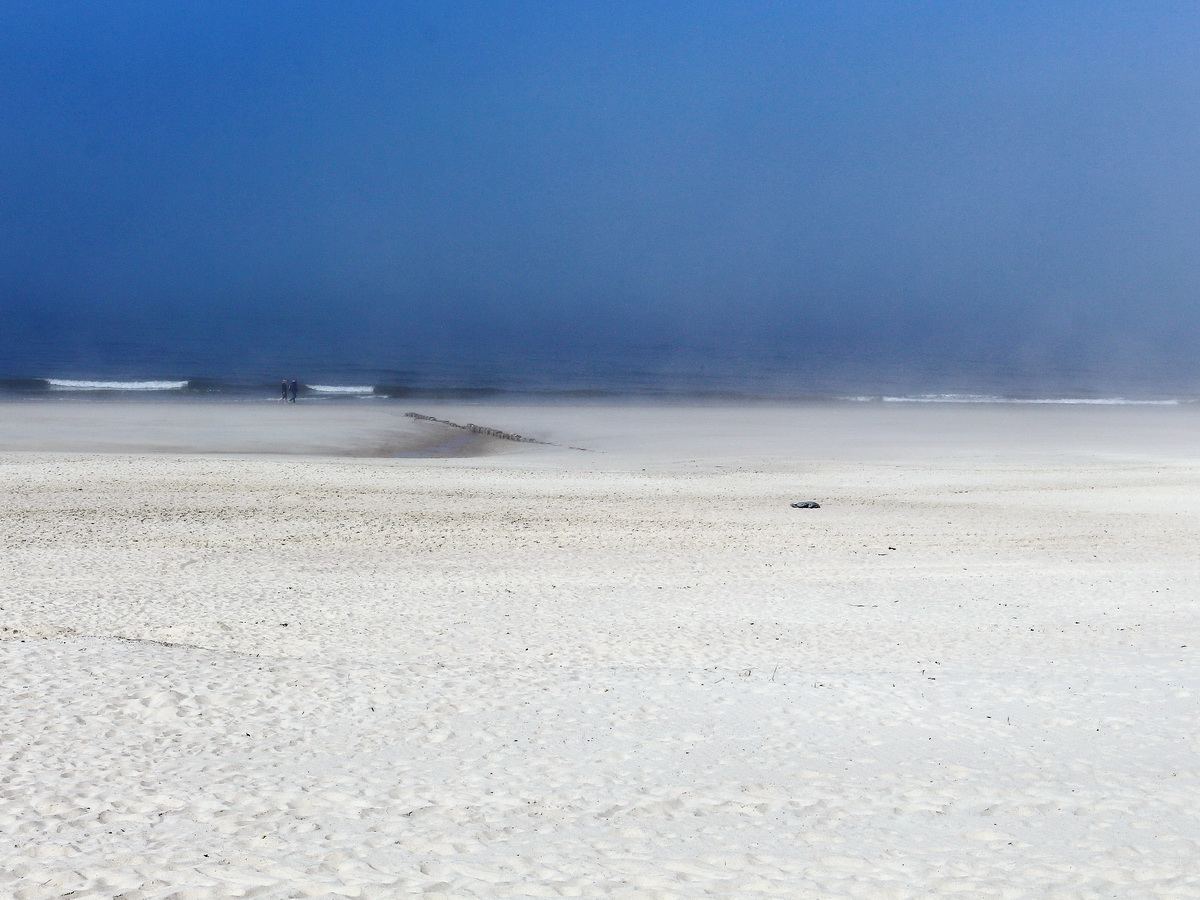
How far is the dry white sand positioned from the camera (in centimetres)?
561

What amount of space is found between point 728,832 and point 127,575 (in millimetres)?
9072

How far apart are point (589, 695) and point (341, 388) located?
180 ft

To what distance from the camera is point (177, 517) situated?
1695 cm

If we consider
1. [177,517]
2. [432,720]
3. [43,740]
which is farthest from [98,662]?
[177,517]

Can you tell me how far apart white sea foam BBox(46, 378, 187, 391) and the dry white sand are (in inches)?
1508

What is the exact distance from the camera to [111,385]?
2281 inches

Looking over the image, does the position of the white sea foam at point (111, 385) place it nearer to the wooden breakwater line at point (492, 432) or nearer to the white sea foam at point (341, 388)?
the white sea foam at point (341, 388)

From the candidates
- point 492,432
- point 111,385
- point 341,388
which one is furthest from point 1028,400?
point 111,385

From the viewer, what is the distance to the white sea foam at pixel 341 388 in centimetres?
5934

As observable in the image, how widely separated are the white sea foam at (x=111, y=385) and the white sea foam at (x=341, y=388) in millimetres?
6481

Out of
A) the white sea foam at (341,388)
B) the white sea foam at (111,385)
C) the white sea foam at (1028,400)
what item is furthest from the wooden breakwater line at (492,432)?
the white sea foam at (1028,400)

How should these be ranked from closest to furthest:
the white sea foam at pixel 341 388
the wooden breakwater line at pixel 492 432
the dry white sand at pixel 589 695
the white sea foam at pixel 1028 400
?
the dry white sand at pixel 589 695 → the wooden breakwater line at pixel 492 432 → the white sea foam at pixel 1028 400 → the white sea foam at pixel 341 388

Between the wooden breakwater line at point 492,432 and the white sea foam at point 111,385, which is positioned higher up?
the white sea foam at point 111,385

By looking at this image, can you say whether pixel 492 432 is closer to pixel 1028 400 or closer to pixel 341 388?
pixel 341 388
